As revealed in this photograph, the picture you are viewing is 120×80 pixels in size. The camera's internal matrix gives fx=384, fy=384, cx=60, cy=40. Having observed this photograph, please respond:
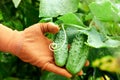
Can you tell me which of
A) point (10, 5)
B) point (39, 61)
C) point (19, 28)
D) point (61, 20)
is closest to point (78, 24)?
point (61, 20)

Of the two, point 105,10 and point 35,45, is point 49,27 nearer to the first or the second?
point 35,45

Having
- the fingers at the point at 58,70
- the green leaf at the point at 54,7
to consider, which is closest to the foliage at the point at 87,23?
the green leaf at the point at 54,7

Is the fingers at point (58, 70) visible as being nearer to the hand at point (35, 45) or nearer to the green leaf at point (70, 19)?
the hand at point (35, 45)

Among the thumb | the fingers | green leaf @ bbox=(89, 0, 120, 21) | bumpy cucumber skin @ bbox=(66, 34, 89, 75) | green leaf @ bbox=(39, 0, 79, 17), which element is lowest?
the fingers

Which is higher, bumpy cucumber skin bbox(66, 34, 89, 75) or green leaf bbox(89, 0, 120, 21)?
green leaf bbox(89, 0, 120, 21)

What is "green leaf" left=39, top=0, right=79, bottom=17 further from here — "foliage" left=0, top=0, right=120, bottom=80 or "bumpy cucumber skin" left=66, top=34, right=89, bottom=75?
"bumpy cucumber skin" left=66, top=34, right=89, bottom=75

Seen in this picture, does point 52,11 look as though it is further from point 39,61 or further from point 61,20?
point 39,61

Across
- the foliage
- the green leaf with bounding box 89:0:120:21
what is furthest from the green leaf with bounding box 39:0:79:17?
the green leaf with bounding box 89:0:120:21

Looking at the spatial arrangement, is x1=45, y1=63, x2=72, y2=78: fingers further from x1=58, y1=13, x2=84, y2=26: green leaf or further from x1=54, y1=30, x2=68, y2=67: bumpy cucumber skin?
x1=58, y1=13, x2=84, y2=26: green leaf
